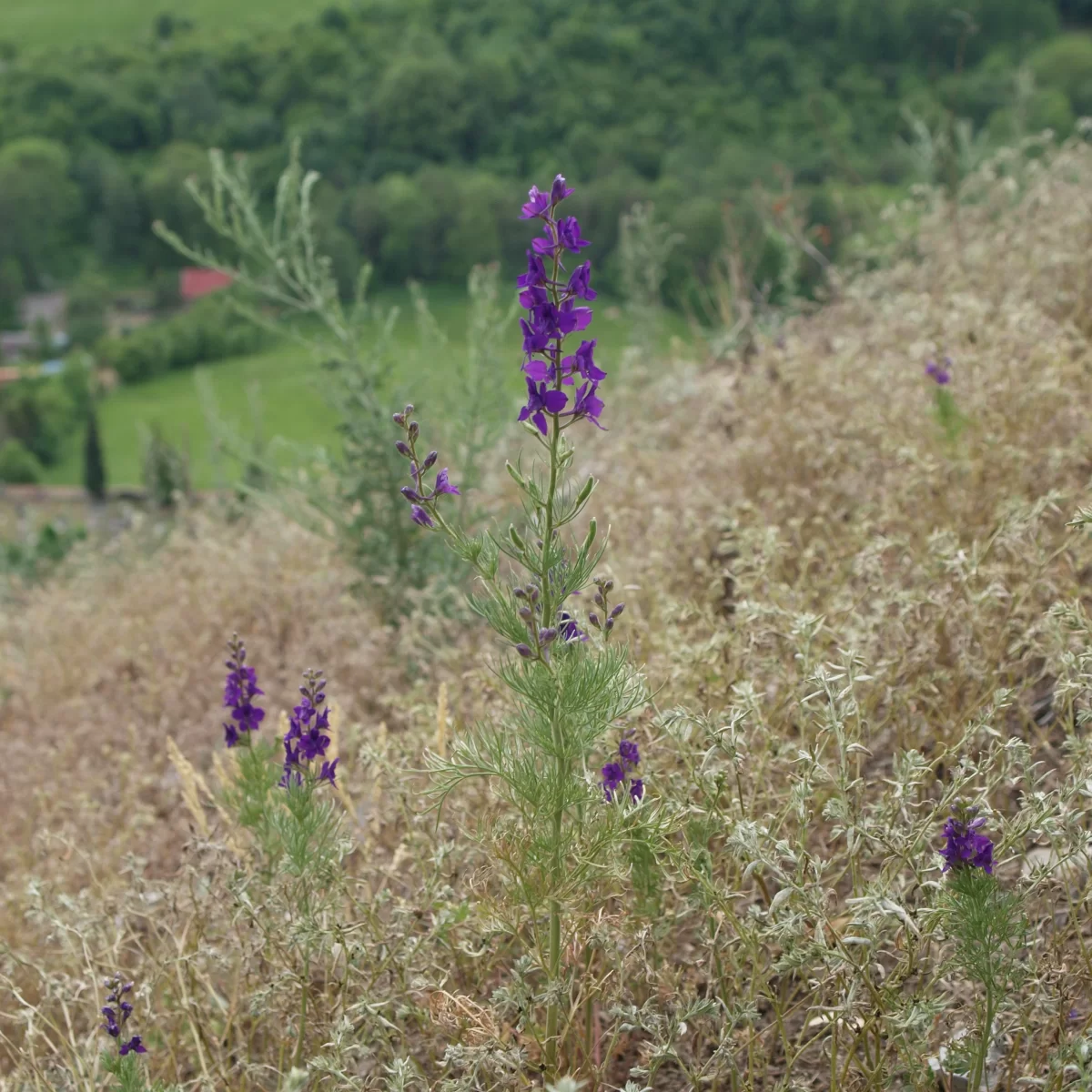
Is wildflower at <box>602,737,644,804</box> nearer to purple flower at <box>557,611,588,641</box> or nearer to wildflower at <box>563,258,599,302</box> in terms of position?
purple flower at <box>557,611,588,641</box>

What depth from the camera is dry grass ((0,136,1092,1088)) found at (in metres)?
1.98

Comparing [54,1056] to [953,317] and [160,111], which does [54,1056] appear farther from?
[160,111]

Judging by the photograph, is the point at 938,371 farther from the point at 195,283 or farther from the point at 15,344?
the point at 15,344

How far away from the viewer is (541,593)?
1.86 meters

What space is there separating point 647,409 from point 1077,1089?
179 inches

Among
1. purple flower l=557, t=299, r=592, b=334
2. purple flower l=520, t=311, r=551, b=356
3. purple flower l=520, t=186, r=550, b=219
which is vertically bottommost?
purple flower l=520, t=311, r=551, b=356

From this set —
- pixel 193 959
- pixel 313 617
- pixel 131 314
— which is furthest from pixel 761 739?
pixel 131 314

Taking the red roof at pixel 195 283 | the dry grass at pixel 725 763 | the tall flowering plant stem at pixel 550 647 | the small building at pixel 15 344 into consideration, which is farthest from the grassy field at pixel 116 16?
the tall flowering plant stem at pixel 550 647

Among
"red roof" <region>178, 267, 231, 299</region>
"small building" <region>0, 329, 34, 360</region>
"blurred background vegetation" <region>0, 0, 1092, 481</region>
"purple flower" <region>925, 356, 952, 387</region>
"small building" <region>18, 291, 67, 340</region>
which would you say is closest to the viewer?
"purple flower" <region>925, 356, 952, 387</region>

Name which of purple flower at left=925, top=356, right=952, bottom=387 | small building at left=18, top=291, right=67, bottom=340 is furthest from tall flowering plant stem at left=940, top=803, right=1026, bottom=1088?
small building at left=18, top=291, right=67, bottom=340

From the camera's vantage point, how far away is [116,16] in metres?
73.9

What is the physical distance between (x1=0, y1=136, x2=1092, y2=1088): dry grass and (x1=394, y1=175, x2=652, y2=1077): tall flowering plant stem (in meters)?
0.12

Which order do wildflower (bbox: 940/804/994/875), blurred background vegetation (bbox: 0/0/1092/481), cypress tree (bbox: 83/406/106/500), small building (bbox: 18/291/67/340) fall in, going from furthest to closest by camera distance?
small building (bbox: 18/291/67/340)
blurred background vegetation (bbox: 0/0/1092/481)
cypress tree (bbox: 83/406/106/500)
wildflower (bbox: 940/804/994/875)

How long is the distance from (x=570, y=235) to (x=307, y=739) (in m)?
1.11
